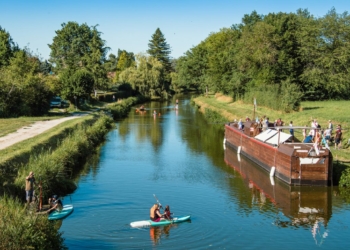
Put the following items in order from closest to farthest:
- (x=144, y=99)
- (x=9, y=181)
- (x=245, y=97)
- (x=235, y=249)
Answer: (x=235, y=249)
(x=9, y=181)
(x=245, y=97)
(x=144, y=99)

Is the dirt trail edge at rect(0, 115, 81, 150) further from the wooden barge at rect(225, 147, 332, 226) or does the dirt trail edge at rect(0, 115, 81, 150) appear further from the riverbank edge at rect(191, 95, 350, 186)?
the riverbank edge at rect(191, 95, 350, 186)

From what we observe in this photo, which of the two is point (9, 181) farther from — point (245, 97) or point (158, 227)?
point (245, 97)

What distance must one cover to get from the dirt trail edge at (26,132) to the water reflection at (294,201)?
14.5 m

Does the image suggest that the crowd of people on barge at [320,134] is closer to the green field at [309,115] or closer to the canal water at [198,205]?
the green field at [309,115]

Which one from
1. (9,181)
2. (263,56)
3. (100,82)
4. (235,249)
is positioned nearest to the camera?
(235,249)

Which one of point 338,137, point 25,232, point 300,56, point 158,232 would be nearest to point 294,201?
point 158,232

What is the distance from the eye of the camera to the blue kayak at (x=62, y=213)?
18.6 m

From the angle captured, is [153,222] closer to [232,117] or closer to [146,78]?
[232,117]

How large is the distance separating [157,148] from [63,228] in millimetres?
20613

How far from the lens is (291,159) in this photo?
2419cm

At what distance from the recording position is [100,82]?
266 ft

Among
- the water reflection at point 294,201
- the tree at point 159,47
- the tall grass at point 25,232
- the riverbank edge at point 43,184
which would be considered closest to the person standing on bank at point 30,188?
the riverbank edge at point 43,184

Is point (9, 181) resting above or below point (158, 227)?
above

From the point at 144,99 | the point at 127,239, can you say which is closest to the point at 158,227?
the point at 127,239
